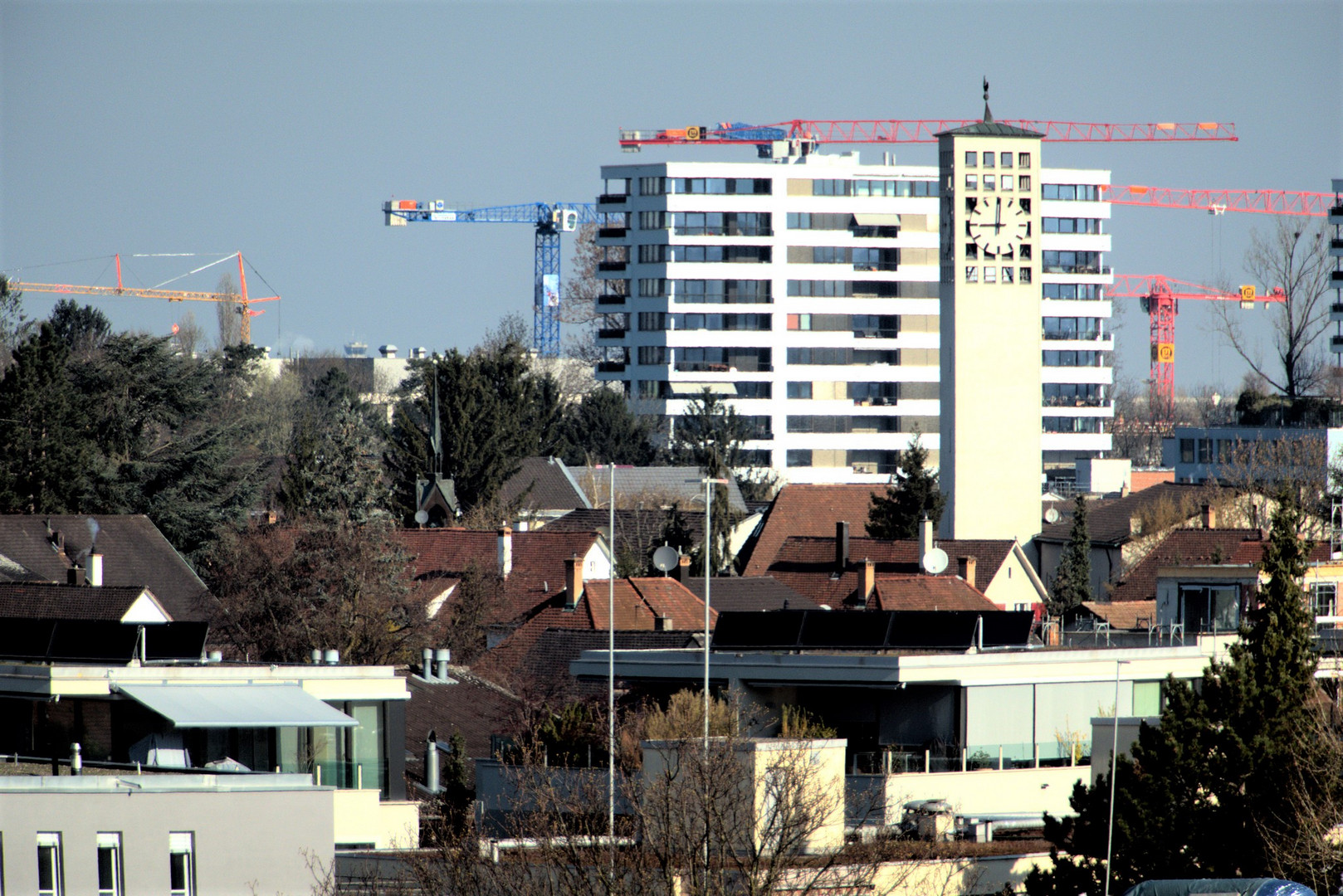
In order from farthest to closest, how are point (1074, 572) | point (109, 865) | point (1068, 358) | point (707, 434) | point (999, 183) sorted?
1. point (1068, 358)
2. point (707, 434)
3. point (1074, 572)
4. point (999, 183)
5. point (109, 865)

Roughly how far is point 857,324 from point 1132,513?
52872mm

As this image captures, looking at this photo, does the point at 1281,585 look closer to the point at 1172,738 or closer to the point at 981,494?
the point at 1172,738

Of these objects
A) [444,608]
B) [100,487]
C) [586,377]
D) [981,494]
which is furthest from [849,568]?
[586,377]

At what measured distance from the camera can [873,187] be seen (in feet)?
425

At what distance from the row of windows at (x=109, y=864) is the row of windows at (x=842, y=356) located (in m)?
110

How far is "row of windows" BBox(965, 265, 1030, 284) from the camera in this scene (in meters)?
67.2

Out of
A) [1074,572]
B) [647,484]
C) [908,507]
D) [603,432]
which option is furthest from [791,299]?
[1074,572]

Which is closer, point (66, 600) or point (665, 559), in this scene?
point (66, 600)

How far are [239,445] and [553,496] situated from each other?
74.7 ft

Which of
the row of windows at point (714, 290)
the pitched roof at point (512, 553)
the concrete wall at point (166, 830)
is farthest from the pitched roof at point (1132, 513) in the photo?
the concrete wall at point (166, 830)

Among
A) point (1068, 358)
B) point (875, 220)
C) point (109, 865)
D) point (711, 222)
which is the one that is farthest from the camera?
point (1068, 358)

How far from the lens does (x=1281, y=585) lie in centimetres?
2748

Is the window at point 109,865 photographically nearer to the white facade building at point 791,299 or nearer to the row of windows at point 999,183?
the row of windows at point 999,183

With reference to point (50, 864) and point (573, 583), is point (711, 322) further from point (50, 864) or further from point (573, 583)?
point (50, 864)
